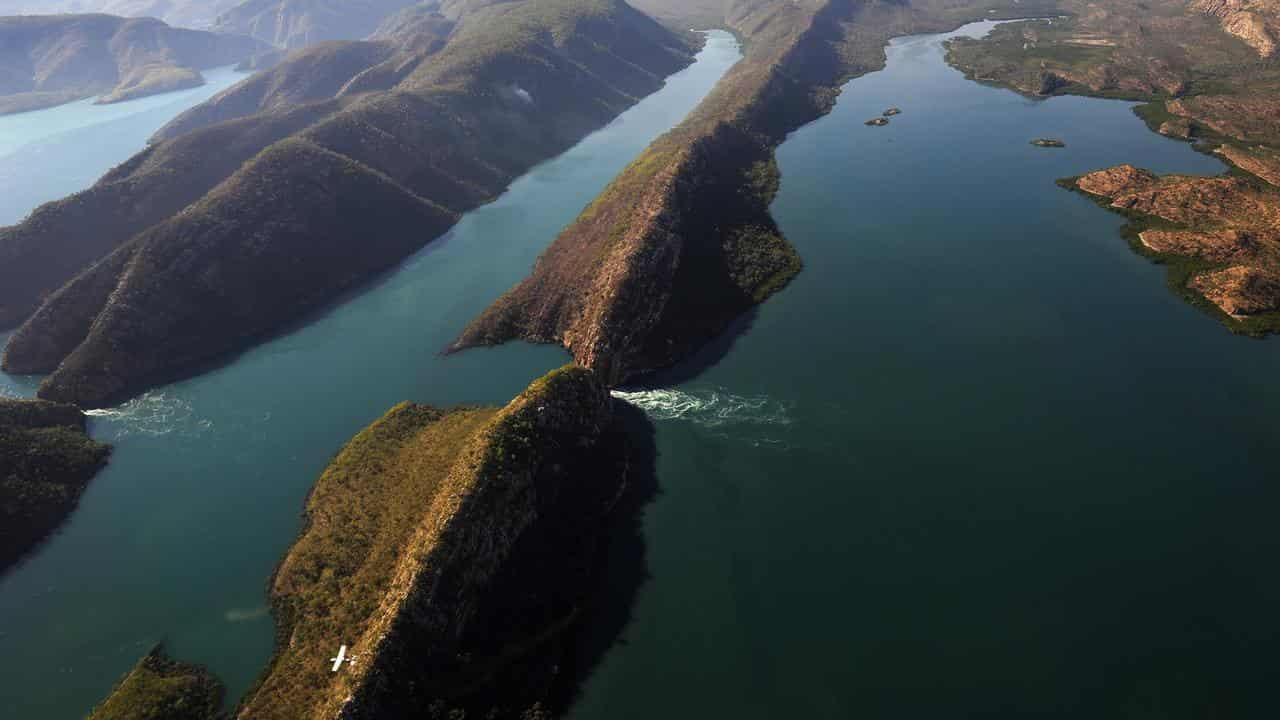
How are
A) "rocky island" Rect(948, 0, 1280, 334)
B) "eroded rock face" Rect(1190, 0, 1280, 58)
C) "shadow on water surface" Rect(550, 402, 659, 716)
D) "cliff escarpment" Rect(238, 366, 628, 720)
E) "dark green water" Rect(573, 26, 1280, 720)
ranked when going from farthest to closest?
"eroded rock face" Rect(1190, 0, 1280, 58)
"rocky island" Rect(948, 0, 1280, 334)
"shadow on water surface" Rect(550, 402, 659, 716)
"dark green water" Rect(573, 26, 1280, 720)
"cliff escarpment" Rect(238, 366, 628, 720)

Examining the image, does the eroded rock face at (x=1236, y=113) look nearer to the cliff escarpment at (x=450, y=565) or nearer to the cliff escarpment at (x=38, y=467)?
the cliff escarpment at (x=450, y=565)

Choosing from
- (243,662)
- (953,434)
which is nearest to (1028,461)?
(953,434)

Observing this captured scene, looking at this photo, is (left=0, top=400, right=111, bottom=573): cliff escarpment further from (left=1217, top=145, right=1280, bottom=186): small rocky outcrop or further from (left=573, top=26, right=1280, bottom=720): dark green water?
(left=1217, top=145, right=1280, bottom=186): small rocky outcrop

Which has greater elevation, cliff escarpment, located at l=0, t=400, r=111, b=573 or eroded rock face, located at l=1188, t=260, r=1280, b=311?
cliff escarpment, located at l=0, t=400, r=111, b=573

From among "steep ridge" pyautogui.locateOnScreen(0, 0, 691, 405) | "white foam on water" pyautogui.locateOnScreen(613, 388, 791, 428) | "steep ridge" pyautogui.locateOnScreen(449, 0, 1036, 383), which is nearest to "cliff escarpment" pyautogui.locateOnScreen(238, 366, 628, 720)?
"white foam on water" pyautogui.locateOnScreen(613, 388, 791, 428)

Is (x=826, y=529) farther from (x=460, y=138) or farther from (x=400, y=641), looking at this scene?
(x=460, y=138)

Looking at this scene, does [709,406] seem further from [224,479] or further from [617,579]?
[224,479]

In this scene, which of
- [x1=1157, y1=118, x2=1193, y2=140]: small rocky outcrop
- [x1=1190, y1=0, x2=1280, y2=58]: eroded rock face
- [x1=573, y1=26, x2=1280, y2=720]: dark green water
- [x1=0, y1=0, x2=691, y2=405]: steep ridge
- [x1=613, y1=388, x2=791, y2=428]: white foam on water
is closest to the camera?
[x1=573, y1=26, x2=1280, y2=720]: dark green water
